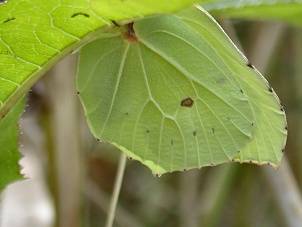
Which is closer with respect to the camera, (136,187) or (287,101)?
(287,101)

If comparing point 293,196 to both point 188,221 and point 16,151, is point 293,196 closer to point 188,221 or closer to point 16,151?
point 188,221

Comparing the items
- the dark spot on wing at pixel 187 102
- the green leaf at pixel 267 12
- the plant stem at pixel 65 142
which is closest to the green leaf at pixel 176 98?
the dark spot on wing at pixel 187 102

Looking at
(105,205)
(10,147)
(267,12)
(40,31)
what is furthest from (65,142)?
(40,31)

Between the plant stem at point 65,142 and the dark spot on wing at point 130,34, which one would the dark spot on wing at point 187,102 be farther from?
the plant stem at point 65,142

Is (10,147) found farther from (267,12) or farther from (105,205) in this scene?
(105,205)

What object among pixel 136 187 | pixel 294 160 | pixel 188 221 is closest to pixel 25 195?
pixel 136 187
